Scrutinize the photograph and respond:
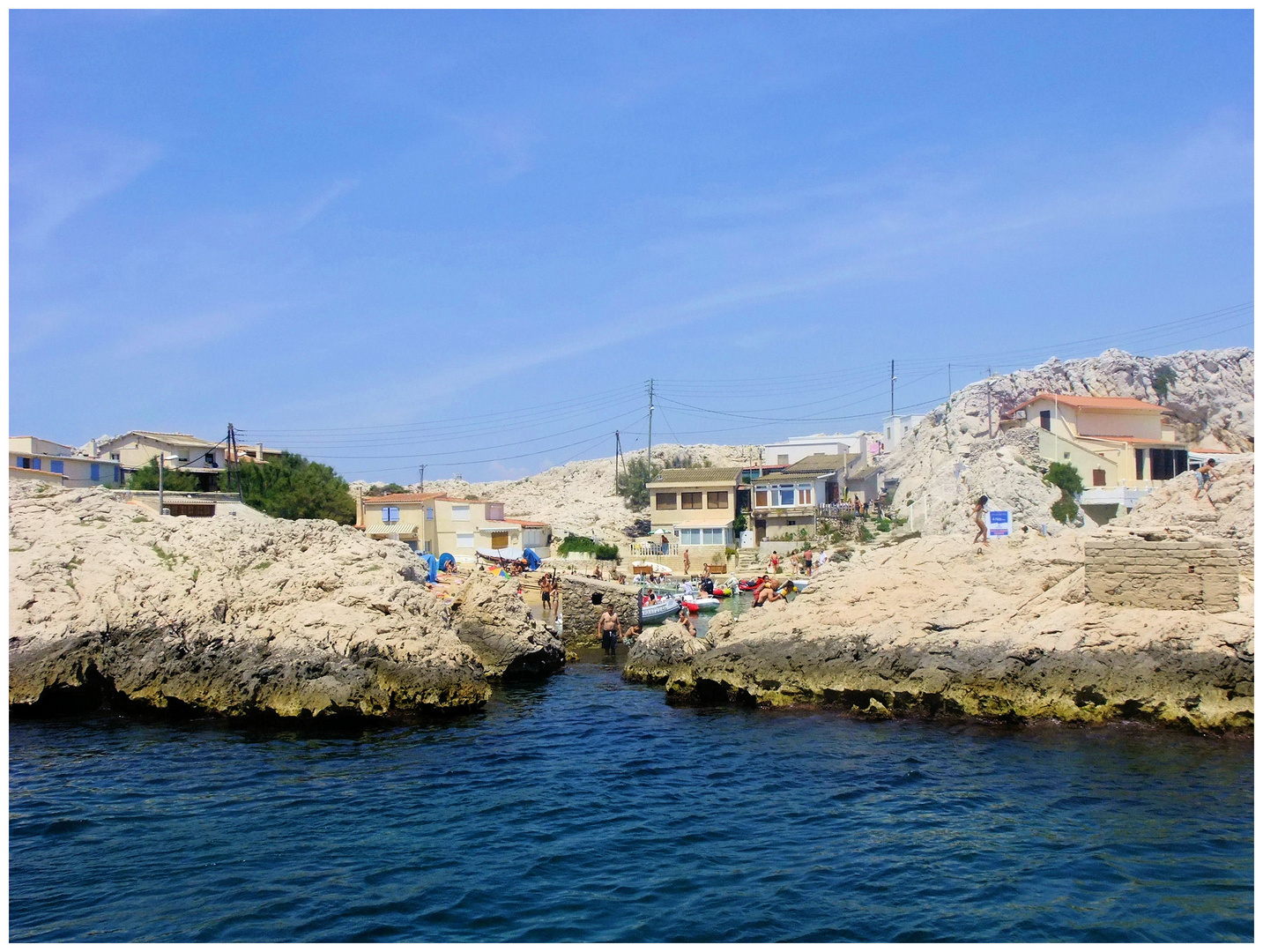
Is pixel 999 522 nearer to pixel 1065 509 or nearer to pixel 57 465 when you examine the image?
pixel 1065 509

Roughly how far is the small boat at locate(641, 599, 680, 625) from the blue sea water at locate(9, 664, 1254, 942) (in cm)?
1906

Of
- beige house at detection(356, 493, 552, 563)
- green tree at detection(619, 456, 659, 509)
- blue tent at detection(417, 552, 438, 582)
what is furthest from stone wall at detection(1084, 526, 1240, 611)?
green tree at detection(619, 456, 659, 509)

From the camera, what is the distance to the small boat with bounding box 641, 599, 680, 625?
38.5m

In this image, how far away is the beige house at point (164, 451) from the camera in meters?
59.6

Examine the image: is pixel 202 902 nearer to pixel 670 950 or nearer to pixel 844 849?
pixel 670 950

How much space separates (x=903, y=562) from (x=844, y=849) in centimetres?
1215

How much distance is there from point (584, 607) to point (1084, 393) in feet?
190

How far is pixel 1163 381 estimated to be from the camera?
77.1 meters

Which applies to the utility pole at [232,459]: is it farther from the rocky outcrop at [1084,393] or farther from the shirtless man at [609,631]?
the rocky outcrop at [1084,393]

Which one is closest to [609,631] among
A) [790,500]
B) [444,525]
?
[444,525]

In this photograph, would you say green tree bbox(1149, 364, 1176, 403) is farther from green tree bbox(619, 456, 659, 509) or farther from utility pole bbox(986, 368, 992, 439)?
green tree bbox(619, 456, 659, 509)

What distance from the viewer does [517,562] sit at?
49.4 meters

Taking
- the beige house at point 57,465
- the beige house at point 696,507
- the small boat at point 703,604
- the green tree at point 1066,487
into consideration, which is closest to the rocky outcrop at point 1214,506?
the small boat at point 703,604

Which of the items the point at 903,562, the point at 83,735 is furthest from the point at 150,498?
the point at 903,562
